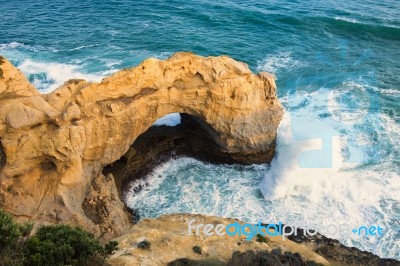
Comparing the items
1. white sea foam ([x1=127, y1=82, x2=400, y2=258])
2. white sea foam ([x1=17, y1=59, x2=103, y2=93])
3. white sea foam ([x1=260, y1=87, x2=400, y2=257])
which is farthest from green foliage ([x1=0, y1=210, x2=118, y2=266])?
white sea foam ([x1=17, y1=59, x2=103, y2=93])

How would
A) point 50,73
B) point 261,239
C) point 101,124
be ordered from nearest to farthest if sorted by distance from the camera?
point 261,239 < point 101,124 < point 50,73

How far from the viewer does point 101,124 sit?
65.6 feet

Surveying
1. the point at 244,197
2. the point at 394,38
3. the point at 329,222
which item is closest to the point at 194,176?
the point at 244,197

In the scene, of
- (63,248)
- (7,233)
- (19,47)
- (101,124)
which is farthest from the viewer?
(19,47)

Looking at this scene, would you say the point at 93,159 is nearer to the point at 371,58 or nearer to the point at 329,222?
the point at 329,222

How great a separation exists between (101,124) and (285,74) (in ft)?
59.7

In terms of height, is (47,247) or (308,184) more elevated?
(47,247)

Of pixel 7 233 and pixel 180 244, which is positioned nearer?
pixel 7 233

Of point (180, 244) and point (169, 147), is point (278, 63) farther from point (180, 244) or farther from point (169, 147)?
point (180, 244)

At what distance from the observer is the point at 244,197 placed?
903 inches

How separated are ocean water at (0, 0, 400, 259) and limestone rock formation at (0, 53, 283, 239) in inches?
93.2

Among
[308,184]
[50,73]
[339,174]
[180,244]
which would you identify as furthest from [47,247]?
[50,73]

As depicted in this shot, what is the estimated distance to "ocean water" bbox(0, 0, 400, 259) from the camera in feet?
73.9

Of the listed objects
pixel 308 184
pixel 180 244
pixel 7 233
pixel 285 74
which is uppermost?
pixel 7 233
